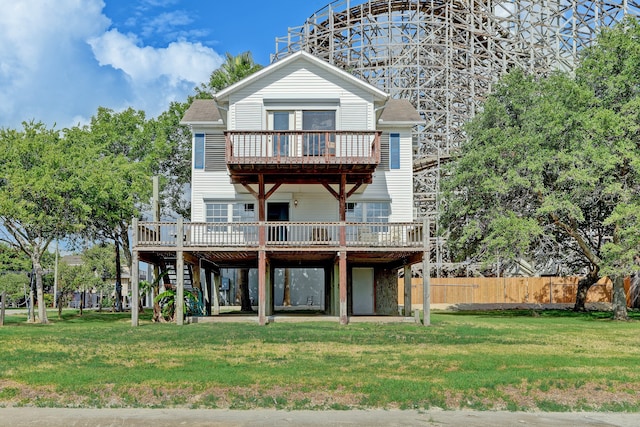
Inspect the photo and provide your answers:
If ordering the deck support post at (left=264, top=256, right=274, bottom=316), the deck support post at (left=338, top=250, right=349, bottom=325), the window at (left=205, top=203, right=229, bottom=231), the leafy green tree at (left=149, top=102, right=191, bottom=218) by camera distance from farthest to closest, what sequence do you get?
the leafy green tree at (left=149, top=102, right=191, bottom=218) < the deck support post at (left=264, top=256, right=274, bottom=316) < the window at (left=205, top=203, right=229, bottom=231) < the deck support post at (left=338, top=250, right=349, bottom=325)

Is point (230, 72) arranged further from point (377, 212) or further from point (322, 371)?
point (322, 371)

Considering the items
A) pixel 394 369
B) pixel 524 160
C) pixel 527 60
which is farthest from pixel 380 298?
pixel 527 60

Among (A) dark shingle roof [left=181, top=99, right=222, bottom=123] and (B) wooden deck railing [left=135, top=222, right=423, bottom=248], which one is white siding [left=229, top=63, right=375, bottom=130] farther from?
(B) wooden deck railing [left=135, top=222, right=423, bottom=248]

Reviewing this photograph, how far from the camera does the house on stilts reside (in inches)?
1045

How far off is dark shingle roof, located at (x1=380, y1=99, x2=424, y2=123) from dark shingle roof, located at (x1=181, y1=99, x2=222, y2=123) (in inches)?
287

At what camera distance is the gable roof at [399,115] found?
31.1 m

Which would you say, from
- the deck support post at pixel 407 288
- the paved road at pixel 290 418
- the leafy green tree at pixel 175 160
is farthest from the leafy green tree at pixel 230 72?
the paved road at pixel 290 418

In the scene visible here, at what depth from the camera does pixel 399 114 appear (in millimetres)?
31953

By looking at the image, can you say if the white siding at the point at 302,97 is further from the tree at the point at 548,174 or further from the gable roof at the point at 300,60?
the tree at the point at 548,174

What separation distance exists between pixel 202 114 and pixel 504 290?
24.3 metres

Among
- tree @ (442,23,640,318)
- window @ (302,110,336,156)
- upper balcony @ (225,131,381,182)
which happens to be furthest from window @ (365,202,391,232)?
tree @ (442,23,640,318)

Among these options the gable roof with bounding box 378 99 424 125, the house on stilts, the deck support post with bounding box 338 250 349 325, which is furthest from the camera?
the gable roof with bounding box 378 99 424 125

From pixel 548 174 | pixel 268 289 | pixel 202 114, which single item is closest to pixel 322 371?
pixel 268 289

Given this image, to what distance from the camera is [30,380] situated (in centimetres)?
1235
